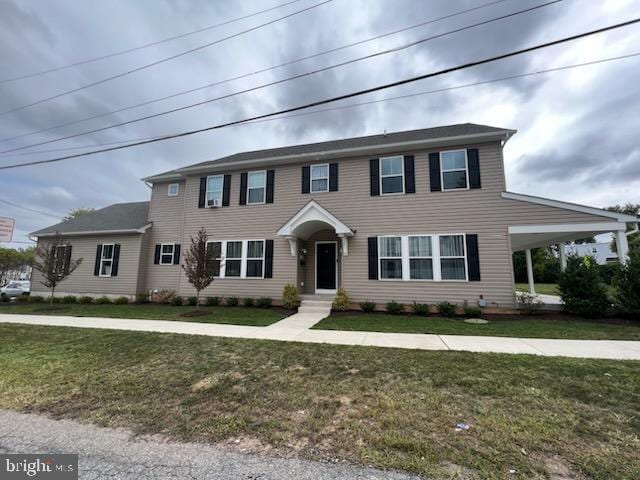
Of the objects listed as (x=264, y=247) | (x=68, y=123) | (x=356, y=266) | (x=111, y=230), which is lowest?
(x=356, y=266)

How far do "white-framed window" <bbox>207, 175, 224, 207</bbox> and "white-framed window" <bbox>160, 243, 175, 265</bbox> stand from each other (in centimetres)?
313

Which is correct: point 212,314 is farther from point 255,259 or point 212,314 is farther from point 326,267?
point 326,267

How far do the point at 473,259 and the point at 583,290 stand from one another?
3.19 metres

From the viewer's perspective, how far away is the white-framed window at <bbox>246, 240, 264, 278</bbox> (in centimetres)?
1270

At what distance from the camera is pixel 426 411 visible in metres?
3.16

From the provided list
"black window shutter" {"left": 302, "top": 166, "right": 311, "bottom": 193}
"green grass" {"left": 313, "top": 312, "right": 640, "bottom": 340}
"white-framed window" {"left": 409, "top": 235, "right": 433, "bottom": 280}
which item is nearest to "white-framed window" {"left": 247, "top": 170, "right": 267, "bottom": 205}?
"black window shutter" {"left": 302, "top": 166, "right": 311, "bottom": 193}

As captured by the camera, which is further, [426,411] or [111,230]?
[111,230]

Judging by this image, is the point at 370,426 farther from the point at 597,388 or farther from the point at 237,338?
the point at 237,338

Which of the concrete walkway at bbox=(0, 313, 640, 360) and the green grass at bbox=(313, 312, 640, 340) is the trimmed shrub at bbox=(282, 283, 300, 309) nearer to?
the concrete walkway at bbox=(0, 313, 640, 360)

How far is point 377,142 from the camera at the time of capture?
1240cm

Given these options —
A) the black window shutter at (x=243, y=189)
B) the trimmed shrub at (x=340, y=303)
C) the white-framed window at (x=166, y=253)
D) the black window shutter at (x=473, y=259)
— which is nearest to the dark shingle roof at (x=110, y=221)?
the white-framed window at (x=166, y=253)

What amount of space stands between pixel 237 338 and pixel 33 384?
3.43m

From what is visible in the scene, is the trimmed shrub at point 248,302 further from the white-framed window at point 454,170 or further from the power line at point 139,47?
the power line at point 139,47

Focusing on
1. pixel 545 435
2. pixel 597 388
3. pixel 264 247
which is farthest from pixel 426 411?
pixel 264 247
